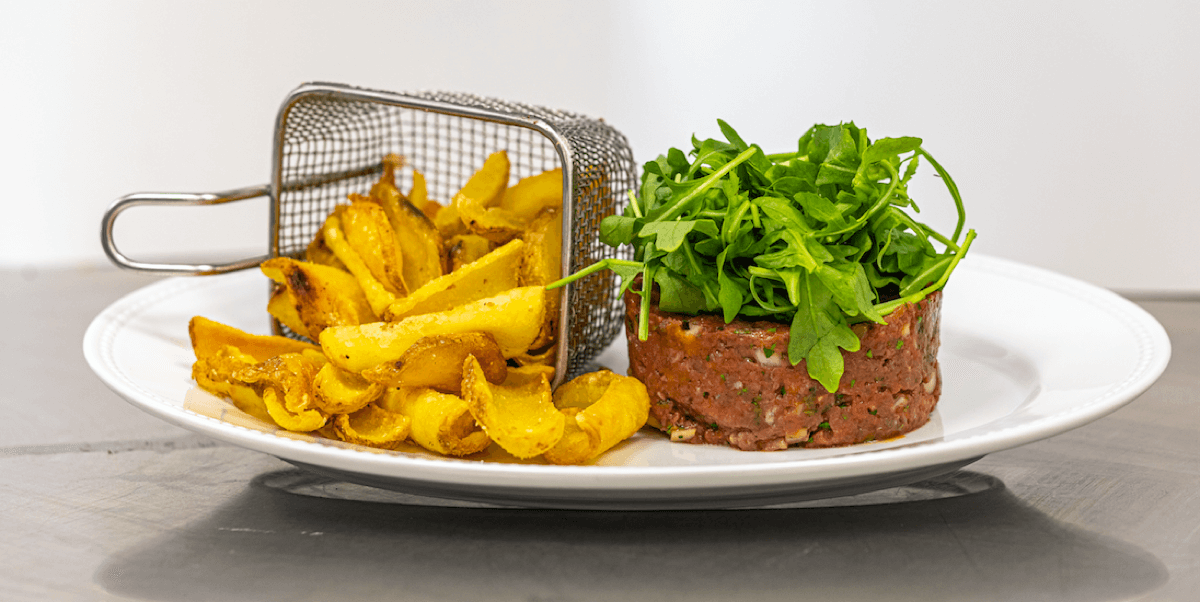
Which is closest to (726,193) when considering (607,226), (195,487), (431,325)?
(607,226)

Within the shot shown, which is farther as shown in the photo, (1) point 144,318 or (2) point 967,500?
(1) point 144,318

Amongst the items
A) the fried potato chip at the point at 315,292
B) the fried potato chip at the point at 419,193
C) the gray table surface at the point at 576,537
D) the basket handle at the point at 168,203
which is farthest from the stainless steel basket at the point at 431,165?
the gray table surface at the point at 576,537

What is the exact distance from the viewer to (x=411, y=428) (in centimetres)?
155

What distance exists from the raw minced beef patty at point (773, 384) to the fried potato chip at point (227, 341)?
0.58 m

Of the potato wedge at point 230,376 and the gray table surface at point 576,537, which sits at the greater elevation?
the potato wedge at point 230,376

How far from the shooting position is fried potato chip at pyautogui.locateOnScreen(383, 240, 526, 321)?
1669mm

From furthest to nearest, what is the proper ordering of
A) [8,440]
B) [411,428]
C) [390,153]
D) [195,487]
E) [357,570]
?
[390,153], [8,440], [195,487], [411,428], [357,570]

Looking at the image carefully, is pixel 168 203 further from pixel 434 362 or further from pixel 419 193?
pixel 434 362

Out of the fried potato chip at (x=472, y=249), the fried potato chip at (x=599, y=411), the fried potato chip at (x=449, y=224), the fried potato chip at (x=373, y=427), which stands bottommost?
the fried potato chip at (x=373, y=427)

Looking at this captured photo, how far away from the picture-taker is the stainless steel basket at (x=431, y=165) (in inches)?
70.8

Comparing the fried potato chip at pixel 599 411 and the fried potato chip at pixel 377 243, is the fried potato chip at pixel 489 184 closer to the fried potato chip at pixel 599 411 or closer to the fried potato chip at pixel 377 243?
the fried potato chip at pixel 377 243

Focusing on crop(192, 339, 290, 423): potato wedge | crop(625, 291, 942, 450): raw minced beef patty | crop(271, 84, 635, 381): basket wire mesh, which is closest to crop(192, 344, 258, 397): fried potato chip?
crop(192, 339, 290, 423): potato wedge

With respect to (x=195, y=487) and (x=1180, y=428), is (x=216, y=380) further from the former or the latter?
(x=1180, y=428)

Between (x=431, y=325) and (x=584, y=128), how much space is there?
1.96ft
